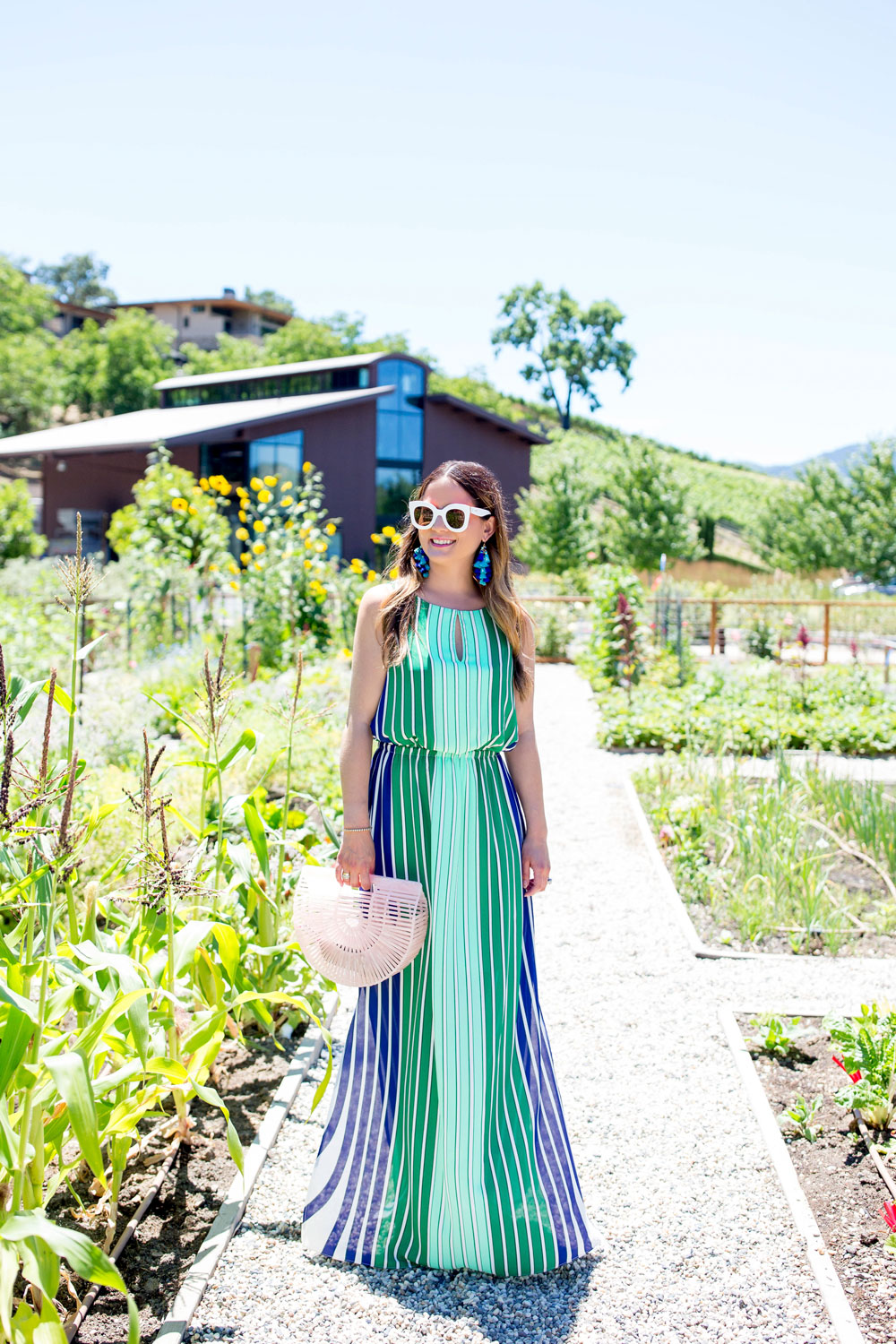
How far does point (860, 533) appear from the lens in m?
28.4

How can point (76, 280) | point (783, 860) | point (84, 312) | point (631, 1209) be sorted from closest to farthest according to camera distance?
point (631, 1209)
point (783, 860)
point (84, 312)
point (76, 280)

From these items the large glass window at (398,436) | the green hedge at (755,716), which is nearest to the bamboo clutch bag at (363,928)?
the green hedge at (755,716)

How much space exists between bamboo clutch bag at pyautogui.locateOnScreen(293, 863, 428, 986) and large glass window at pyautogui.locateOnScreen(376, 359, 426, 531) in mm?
21947

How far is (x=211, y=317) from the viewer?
60.4m

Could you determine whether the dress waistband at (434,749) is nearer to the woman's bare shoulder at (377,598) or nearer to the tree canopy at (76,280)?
the woman's bare shoulder at (377,598)

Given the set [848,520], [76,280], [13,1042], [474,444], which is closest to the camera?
[13,1042]

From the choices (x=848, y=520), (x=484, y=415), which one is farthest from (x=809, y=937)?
(x=848, y=520)

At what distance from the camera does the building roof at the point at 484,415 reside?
25.2 meters

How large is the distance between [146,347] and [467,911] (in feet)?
152

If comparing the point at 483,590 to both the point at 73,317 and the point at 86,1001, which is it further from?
the point at 73,317

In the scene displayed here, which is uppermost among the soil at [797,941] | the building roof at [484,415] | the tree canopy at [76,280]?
the tree canopy at [76,280]

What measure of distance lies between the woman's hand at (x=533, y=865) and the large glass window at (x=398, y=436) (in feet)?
71.7

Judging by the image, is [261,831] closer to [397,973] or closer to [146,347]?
[397,973]

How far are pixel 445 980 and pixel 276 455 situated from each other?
21.3m
